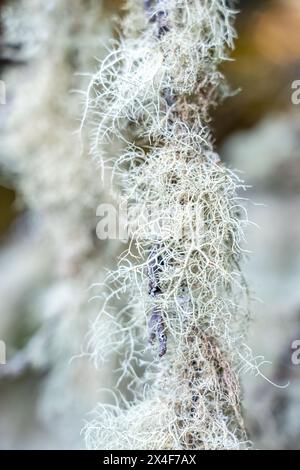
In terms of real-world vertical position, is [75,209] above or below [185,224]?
above

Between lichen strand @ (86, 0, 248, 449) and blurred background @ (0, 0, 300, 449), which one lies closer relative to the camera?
lichen strand @ (86, 0, 248, 449)

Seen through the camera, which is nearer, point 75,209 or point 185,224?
point 185,224

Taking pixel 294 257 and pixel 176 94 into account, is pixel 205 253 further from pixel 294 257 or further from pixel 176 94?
pixel 294 257

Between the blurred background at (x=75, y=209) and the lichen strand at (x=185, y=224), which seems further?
the blurred background at (x=75, y=209)
